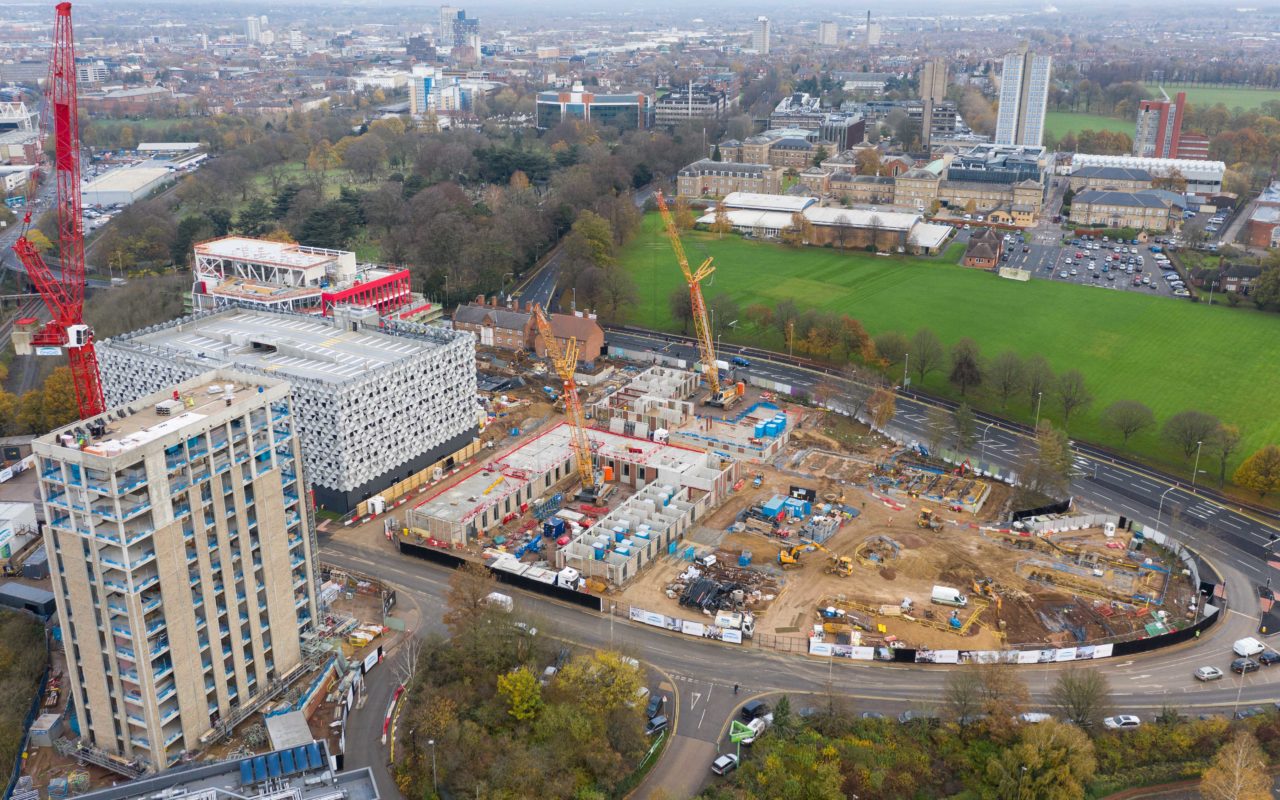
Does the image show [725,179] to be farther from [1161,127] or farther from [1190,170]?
[1161,127]

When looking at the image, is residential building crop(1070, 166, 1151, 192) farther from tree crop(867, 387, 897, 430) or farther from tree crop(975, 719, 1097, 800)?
tree crop(975, 719, 1097, 800)

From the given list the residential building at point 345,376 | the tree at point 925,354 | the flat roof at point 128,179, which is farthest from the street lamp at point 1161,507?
the flat roof at point 128,179

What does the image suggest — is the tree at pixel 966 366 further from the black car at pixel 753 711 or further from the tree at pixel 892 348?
the black car at pixel 753 711

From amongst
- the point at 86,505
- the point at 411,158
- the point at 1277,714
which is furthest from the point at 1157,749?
the point at 411,158

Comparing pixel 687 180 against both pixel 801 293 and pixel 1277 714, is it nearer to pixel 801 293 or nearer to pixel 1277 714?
pixel 801 293

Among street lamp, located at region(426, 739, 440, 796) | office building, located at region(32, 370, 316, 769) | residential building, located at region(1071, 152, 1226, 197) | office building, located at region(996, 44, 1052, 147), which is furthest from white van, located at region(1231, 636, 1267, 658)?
office building, located at region(996, 44, 1052, 147)

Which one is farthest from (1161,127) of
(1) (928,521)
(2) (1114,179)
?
(1) (928,521)
